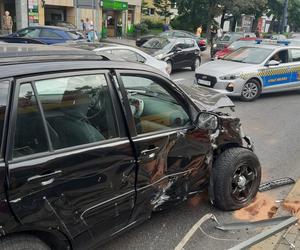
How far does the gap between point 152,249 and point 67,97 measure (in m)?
1.61

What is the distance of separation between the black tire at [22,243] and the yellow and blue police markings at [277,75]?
8.84m

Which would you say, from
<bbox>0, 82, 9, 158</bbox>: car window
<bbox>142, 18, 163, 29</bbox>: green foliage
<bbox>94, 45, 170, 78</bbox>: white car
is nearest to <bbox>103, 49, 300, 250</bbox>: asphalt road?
<bbox>0, 82, 9, 158</bbox>: car window

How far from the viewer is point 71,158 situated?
2.63 metres

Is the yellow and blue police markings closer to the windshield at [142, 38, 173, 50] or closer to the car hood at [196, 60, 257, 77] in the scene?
the car hood at [196, 60, 257, 77]

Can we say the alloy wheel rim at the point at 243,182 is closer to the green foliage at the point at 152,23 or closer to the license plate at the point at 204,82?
the license plate at the point at 204,82

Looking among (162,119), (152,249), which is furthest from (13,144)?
(152,249)

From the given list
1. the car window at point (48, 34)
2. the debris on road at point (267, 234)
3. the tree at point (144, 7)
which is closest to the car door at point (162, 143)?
the debris on road at point (267, 234)

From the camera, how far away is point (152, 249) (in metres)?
3.59

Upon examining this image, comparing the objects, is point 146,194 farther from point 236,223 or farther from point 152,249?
point 236,223

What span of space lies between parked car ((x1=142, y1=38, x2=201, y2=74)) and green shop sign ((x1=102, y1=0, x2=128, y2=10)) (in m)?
19.8

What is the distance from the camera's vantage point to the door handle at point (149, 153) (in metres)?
3.12

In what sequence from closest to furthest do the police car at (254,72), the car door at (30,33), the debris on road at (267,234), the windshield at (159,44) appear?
the debris on road at (267,234) → the police car at (254,72) → the windshield at (159,44) → the car door at (30,33)

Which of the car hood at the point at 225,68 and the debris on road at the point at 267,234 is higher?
the car hood at the point at 225,68

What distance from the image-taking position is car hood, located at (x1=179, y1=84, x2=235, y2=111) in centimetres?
406
